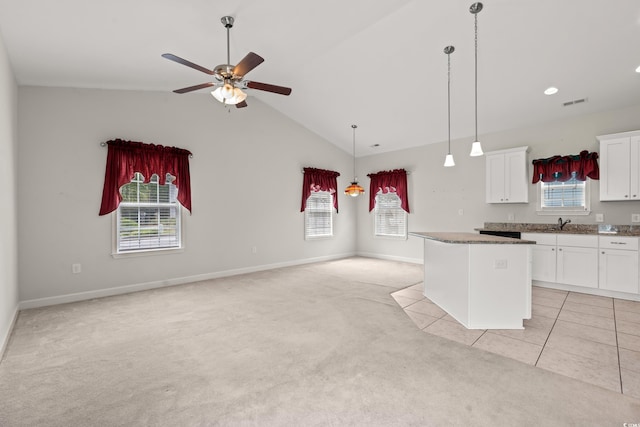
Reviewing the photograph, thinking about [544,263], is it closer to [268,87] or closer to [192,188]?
[268,87]

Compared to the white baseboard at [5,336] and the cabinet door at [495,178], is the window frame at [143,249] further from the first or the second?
the cabinet door at [495,178]

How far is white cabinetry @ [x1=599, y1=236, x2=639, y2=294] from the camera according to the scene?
393 cm

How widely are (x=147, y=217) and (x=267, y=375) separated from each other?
3645 millimetres

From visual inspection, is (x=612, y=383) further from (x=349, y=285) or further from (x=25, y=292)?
(x=25, y=292)

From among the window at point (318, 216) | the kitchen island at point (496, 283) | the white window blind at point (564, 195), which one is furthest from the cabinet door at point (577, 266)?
the window at point (318, 216)

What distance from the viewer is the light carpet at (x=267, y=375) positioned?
174 centimetres

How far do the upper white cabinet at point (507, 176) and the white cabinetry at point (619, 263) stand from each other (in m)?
1.31

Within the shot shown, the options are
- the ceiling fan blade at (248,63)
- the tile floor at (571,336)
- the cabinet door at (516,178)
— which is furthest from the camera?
the cabinet door at (516,178)

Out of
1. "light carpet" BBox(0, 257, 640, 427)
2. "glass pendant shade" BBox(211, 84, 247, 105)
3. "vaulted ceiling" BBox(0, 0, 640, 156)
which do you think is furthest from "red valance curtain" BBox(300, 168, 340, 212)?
"glass pendant shade" BBox(211, 84, 247, 105)

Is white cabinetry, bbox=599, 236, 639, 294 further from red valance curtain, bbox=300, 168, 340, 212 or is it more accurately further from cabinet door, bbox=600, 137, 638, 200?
red valance curtain, bbox=300, 168, 340, 212

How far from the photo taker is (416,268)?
6.26m

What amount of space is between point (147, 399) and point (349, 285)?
11.1 ft

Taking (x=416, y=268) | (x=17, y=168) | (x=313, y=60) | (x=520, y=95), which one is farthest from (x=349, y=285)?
(x=17, y=168)

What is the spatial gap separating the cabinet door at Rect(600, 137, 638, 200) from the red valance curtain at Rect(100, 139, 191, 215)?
650cm
